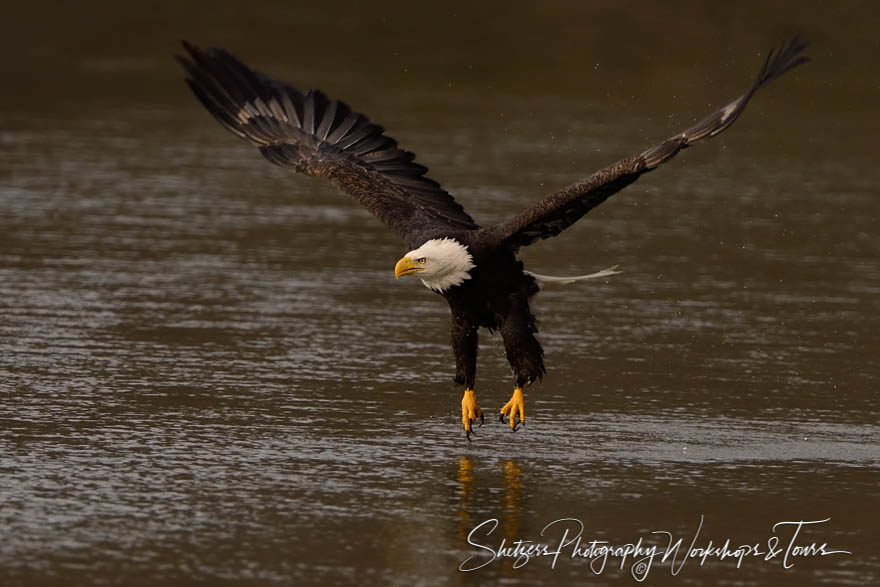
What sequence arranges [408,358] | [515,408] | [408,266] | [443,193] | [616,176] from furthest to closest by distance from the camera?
[408,358] → [443,193] → [515,408] → [408,266] → [616,176]

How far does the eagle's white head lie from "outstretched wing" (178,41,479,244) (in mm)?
1321

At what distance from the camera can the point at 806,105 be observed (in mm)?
20812

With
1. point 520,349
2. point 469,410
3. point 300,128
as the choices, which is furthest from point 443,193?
point 469,410

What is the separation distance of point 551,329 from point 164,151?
25.5ft

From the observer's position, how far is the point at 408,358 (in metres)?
9.01

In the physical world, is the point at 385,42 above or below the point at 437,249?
above

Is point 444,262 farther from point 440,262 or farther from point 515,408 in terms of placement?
point 515,408

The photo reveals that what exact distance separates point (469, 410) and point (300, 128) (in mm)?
2538

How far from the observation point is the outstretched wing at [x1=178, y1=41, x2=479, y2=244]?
8.93m

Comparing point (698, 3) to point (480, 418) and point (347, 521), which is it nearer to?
point (480, 418)

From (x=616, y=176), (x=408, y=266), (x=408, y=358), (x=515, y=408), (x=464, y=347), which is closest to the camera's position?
(x=616, y=176)

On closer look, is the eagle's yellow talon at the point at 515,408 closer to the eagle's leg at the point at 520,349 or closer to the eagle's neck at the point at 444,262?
the eagle's leg at the point at 520,349

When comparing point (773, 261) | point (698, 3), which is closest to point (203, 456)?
point (773, 261)

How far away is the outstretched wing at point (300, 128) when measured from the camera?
8934 mm
